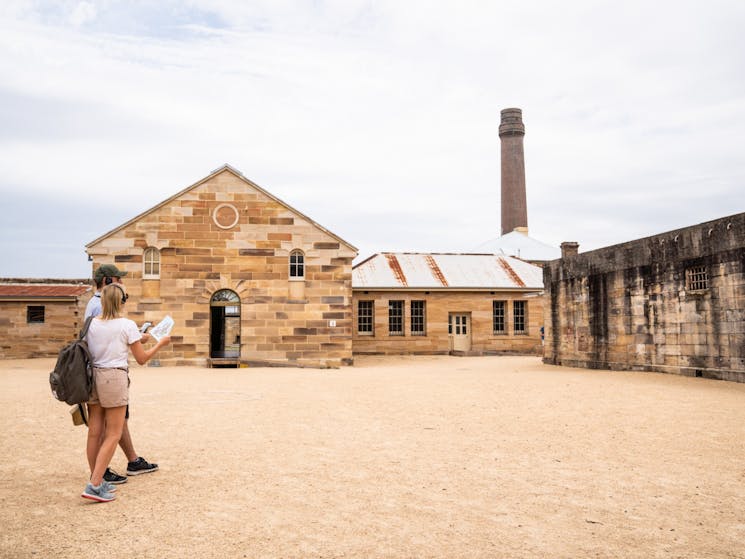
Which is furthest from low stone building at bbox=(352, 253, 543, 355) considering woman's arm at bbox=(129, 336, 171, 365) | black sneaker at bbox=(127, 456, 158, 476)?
woman's arm at bbox=(129, 336, 171, 365)

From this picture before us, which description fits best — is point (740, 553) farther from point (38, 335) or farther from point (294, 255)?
point (38, 335)

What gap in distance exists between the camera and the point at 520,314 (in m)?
29.7

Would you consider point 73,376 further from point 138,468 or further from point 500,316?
point 500,316

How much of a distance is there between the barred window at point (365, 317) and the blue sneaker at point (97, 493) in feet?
76.1

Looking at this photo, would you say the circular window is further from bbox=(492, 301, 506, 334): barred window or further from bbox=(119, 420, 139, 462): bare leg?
bbox=(119, 420, 139, 462): bare leg

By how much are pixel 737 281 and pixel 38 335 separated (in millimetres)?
26830

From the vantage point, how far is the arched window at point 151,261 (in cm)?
2139

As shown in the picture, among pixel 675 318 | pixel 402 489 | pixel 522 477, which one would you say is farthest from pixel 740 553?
pixel 675 318

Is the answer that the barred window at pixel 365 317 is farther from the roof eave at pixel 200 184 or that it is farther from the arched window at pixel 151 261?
the arched window at pixel 151 261

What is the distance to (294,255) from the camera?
22.0 meters

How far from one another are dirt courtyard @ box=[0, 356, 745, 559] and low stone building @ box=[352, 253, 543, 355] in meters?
16.5

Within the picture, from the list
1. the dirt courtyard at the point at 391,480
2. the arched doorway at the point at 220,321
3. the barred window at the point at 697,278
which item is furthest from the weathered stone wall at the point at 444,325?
the dirt courtyard at the point at 391,480

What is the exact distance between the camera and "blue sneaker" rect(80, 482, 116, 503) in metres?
4.95

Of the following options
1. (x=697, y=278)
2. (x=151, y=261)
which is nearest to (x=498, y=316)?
(x=697, y=278)
